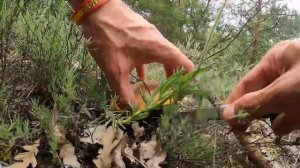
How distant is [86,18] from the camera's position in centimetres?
171

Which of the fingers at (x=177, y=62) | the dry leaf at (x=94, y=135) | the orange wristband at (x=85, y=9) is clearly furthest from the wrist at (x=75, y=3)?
the dry leaf at (x=94, y=135)

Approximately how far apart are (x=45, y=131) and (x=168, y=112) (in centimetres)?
40

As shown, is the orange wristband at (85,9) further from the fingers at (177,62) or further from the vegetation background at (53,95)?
the fingers at (177,62)

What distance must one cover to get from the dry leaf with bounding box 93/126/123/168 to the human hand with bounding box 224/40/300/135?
0.38 m

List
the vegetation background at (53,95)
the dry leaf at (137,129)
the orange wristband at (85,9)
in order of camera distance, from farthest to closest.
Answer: the orange wristband at (85,9) → the dry leaf at (137,129) → the vegetation background at (53,95)

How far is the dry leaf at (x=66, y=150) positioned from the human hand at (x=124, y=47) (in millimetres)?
298

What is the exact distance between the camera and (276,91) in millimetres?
1271

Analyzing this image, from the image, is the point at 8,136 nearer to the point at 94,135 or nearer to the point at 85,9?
the point at 94,135

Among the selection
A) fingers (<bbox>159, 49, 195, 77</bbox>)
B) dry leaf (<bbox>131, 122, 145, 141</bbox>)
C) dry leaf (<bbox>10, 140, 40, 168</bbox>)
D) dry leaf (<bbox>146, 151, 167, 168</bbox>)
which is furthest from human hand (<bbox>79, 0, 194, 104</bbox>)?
dry leaf (<bbox>10, 140, 40, 168</bbox>)

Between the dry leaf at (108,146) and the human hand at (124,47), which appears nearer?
the dry leaf at (108,146)

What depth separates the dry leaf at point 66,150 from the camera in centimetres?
128

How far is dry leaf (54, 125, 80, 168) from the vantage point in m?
1.28

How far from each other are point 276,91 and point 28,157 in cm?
80

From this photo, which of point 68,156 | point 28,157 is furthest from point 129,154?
point 28,157
